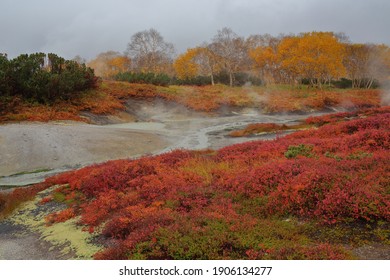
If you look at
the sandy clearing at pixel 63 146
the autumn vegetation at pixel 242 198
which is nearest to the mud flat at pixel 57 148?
the sandy clearing at pixel 63 146

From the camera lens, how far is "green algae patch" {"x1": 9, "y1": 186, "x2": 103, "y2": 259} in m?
7.17

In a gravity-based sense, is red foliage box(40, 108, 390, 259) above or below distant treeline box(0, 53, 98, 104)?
below

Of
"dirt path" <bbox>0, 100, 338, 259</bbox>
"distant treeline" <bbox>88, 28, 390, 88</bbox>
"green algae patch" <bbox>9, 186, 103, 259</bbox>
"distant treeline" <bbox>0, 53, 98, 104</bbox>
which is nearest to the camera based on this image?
"green algae patch" <bbox>9, 186, 103, 259</bbox>

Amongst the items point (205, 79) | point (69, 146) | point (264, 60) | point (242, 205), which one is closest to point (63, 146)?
point (69, 146)

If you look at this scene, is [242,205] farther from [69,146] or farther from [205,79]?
[205,79]

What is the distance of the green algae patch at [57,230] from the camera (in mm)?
7173

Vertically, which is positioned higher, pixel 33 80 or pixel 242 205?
pixel 33 80

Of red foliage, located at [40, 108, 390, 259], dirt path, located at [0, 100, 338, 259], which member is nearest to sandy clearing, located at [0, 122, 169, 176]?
dirt path, located at [0, 100, 338, 259]

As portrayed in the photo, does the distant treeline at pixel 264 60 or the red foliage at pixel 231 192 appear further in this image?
the distant treeline at pixel 264 60

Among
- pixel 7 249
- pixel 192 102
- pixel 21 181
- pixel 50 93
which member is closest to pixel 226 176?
pixel 7 249

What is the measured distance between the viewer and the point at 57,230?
Result: 8609 millimetres

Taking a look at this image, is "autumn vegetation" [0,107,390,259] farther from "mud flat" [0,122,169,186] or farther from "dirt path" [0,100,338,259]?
"mud flat" [0,122,169,186]

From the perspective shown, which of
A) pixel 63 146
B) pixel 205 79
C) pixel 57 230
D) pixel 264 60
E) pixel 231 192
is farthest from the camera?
pixel 264 60

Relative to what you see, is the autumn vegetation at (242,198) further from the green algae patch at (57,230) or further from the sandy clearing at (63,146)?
the sandy clearing at (63,146)
